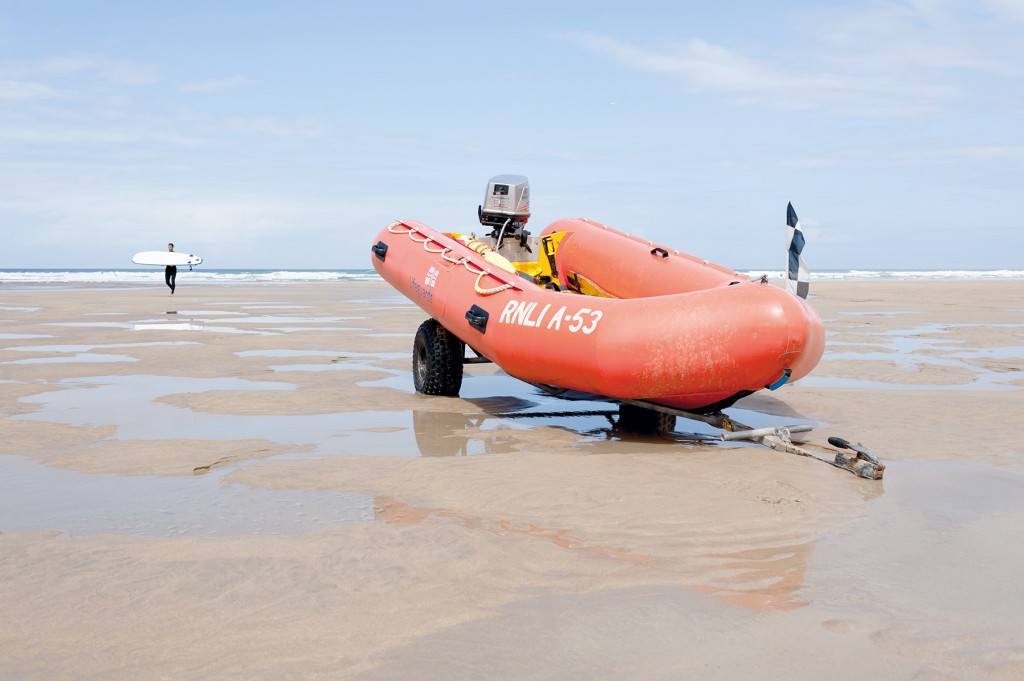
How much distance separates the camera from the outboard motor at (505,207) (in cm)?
930

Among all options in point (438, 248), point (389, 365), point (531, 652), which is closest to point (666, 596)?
point (531, 652)

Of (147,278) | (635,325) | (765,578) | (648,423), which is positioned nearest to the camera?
(765,578)

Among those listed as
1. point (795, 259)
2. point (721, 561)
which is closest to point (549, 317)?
point (795, 259)

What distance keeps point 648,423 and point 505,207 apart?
3.60 m

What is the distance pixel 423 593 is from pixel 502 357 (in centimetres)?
367

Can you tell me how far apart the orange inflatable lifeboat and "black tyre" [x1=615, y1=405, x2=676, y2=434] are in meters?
0.42

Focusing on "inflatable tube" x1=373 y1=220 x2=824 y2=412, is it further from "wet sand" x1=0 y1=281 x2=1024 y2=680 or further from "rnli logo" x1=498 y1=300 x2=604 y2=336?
"wet sand" x1=0 y1=281 x2=1024 y2=680

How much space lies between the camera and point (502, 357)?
22.3 feet

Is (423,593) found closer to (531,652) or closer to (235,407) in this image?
(531,652)

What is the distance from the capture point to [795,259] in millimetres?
6203

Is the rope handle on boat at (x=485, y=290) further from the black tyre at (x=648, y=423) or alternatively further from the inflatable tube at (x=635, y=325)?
the black tyre at (x=648, y=423)

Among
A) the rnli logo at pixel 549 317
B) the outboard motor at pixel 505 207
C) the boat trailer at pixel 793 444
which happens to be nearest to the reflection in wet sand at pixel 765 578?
the boat trailer at pixel 793 444

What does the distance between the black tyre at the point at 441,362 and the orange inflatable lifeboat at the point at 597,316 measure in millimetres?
12

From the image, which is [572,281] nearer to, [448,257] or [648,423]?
[448,257]
